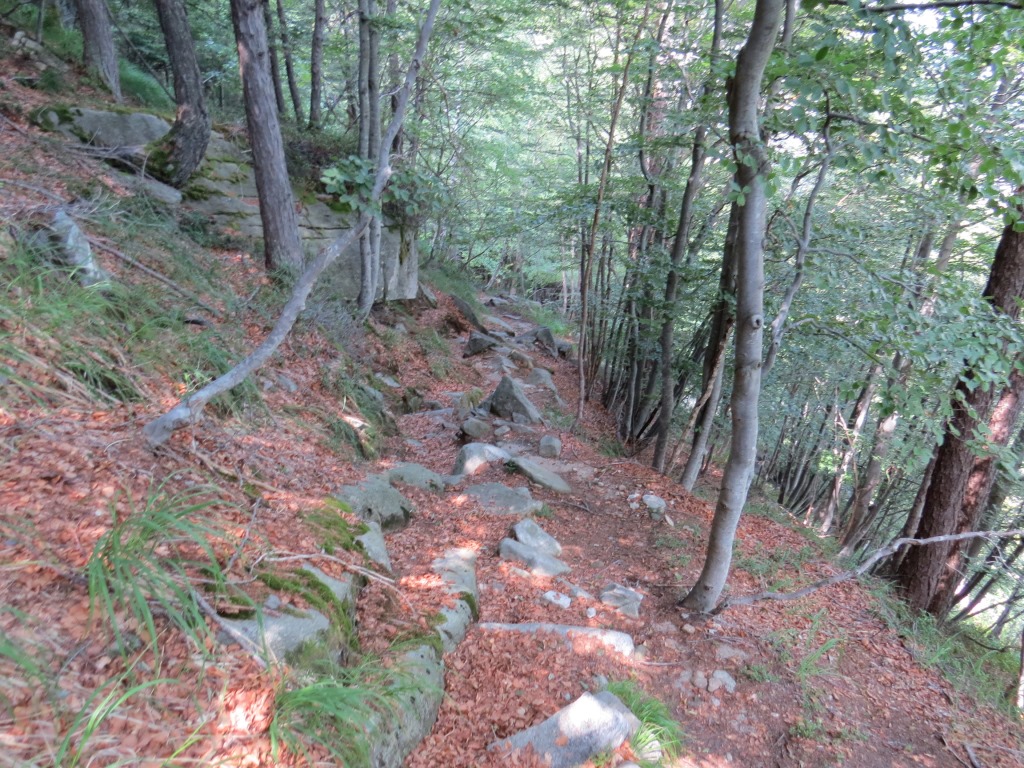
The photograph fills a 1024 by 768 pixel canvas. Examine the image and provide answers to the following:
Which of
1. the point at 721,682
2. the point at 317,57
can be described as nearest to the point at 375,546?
the point at 721,682

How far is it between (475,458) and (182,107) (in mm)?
6525

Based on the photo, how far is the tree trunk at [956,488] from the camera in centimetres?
565

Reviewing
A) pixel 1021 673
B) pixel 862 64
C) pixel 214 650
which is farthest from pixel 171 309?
pixel 1021 673

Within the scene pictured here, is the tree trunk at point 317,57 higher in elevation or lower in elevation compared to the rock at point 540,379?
higher

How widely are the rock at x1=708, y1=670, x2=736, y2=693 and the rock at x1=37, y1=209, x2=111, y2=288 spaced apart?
17.3 ft

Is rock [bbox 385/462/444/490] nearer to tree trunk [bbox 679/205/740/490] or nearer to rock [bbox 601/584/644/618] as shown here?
rock [bbox 601/584/644/618]

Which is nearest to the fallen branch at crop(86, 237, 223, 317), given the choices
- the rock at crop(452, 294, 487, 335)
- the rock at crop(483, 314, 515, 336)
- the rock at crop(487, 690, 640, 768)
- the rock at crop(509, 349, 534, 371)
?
the rock at crop(487, 690, 640, 768)

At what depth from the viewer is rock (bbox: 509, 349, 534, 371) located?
533 inches

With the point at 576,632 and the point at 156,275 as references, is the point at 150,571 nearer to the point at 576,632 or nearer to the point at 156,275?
the point at 576,632

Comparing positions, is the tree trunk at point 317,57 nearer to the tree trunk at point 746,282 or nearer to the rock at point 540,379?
the rock at point 540,379

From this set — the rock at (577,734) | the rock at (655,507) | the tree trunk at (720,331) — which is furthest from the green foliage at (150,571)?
the tree trunk at (720,331)

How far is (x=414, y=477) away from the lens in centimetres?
580

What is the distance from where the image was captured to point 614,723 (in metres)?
2.87

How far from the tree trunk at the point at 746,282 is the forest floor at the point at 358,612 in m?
0.69
